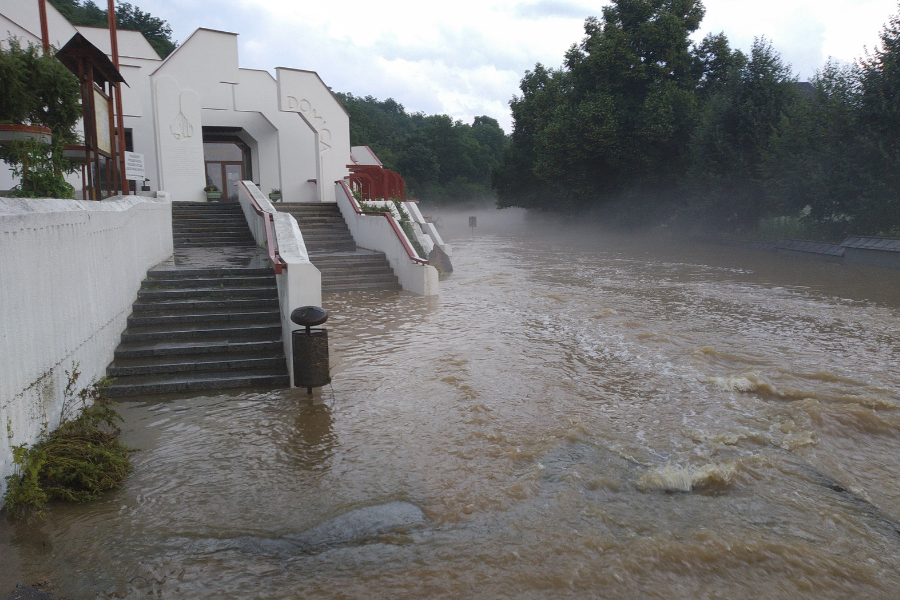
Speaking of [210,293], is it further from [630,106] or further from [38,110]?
[630,106]

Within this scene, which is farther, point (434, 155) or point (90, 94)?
point (434, 155)

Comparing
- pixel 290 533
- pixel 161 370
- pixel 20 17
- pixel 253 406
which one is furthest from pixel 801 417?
pixel 20 17

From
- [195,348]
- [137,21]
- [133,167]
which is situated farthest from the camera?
[137,21]

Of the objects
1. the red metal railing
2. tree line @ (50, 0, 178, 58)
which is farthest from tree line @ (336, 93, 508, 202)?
the red metal railing

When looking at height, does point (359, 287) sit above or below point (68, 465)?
above

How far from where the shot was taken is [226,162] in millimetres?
26516

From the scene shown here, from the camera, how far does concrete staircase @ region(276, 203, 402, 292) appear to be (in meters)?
15.1

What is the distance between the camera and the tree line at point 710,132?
20203 millimetres

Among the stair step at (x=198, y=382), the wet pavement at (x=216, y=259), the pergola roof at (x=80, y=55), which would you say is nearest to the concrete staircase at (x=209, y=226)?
the wet pavement at (x=216, y=259)

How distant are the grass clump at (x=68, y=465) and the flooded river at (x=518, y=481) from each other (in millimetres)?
139

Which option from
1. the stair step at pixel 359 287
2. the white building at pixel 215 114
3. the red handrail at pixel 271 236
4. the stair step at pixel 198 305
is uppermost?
the white building at pixel 215 114

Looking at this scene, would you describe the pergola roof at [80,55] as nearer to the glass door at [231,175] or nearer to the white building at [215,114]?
the white building at [215,114]

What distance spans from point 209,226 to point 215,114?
843 centimetres

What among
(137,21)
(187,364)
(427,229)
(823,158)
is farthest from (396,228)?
(137,21)
